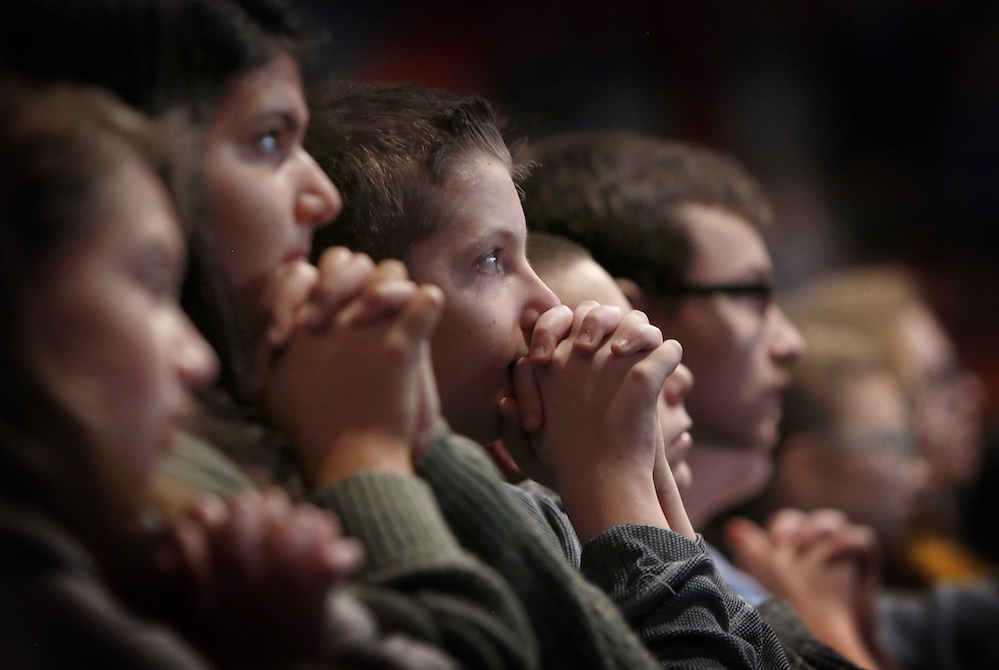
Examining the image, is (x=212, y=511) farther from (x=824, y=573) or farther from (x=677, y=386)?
(x=824, y=573)

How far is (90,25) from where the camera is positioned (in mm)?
498

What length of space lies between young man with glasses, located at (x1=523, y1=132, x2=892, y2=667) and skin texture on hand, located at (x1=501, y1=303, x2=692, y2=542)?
9.2 inches

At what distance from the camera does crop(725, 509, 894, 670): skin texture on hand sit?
1.36m

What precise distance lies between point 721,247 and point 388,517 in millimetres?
791

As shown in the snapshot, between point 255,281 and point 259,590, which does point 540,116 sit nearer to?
point 255,281

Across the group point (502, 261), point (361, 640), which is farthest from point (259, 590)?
point (502, 261)

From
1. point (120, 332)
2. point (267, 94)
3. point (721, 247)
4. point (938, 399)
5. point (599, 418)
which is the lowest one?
point (120, 332)

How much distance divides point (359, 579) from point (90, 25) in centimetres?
30

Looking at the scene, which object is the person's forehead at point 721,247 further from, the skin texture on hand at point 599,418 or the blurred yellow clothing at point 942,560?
the blurred yellow clothing at point 942,560

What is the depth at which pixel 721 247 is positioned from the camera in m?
1.22

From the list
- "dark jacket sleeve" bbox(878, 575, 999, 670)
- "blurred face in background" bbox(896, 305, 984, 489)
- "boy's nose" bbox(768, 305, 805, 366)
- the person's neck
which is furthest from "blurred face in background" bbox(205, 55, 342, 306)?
"blurred face in background" bbox(896, 305, 984, 489)

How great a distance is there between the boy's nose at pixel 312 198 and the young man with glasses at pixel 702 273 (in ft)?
1.26

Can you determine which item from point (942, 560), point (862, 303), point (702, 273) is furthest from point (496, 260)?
point (942, 560)

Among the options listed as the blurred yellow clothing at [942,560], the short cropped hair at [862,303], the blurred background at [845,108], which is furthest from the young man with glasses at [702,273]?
the blurred background at [845,108]
